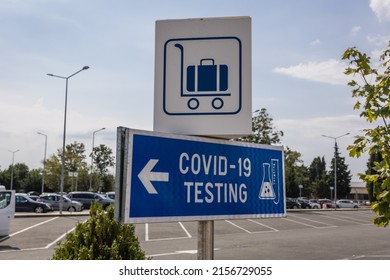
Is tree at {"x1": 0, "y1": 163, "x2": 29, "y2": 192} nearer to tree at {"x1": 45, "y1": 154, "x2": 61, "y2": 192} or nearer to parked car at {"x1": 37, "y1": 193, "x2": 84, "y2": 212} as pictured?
tree at {"x1": 45, "y1": 154, "x2": 61, "y2": 192}

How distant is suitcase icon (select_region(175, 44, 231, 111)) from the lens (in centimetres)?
251

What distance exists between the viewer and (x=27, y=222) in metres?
24.1

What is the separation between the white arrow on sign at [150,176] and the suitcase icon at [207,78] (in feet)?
1.68

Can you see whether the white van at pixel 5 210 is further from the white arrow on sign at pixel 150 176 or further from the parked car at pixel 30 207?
the white arrow on sign at pixel 150 176

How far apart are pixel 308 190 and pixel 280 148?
3598 inches

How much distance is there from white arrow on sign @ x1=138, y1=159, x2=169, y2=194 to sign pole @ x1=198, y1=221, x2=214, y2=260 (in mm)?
450

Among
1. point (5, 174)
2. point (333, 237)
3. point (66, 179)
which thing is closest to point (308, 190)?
point (66, 179)

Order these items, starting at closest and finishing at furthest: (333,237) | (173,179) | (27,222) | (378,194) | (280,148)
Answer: (173,179), (280,148), (378,194), (333,237), (27,222)

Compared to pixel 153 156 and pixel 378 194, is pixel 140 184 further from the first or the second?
pixel 378 194

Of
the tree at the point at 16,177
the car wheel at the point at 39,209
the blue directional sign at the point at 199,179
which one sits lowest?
the car wheel at the point at 39,209

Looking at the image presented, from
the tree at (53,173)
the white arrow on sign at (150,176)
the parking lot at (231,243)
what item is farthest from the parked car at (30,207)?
the tree at (53,173)

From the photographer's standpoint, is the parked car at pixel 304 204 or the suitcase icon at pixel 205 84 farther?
the parked car at pixel 304 204

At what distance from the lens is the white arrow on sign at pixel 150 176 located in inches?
85.4

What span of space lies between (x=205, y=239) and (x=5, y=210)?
16096 millimetres
